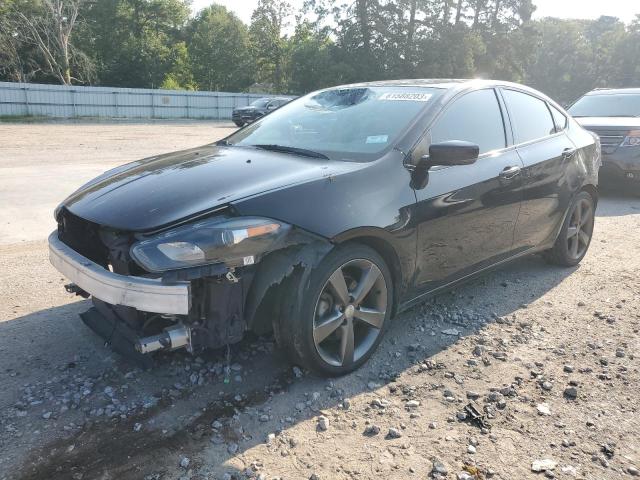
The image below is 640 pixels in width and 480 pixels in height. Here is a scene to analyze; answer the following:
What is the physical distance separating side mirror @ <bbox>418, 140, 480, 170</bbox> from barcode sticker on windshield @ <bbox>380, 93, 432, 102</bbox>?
558 millimetres

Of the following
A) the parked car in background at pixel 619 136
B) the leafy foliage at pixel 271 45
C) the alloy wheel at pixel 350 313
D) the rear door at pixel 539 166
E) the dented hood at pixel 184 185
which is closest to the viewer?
the dented hood at pixel 184 185

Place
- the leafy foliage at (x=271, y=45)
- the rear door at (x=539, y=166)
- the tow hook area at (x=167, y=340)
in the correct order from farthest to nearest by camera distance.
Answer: the leafy foliage at (x=271, y=45), the rear door at (x=539, y=166), the tow hook area at (x=167, y=340)

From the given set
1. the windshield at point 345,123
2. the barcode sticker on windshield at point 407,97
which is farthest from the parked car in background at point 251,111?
the barcode sticker on windshield at point 407,97

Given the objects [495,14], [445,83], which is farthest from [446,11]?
[445,83]

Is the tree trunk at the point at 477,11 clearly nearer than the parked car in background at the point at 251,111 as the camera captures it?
No

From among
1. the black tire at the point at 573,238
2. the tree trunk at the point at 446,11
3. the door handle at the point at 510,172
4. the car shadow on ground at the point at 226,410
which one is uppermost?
the tree trunk at the point at 446,11

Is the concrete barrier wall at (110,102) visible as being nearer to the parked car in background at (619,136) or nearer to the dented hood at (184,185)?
the parked car in background at (619,136)

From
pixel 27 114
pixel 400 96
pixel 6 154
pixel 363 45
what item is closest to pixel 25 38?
pixel 27 114

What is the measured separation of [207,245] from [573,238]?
3.95 meters

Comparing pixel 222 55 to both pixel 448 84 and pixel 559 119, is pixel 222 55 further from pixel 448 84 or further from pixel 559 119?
pixel 448 84

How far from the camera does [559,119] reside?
515 cm

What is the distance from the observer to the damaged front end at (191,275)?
2568mm

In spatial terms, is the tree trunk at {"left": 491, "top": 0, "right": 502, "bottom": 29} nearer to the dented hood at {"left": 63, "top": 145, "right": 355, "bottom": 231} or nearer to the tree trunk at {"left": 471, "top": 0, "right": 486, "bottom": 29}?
the tree trunk at {"left": 471, "top": 0, "right": 486, "bottom": 29}

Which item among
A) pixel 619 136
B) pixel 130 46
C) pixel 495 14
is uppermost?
pixel 495 14
